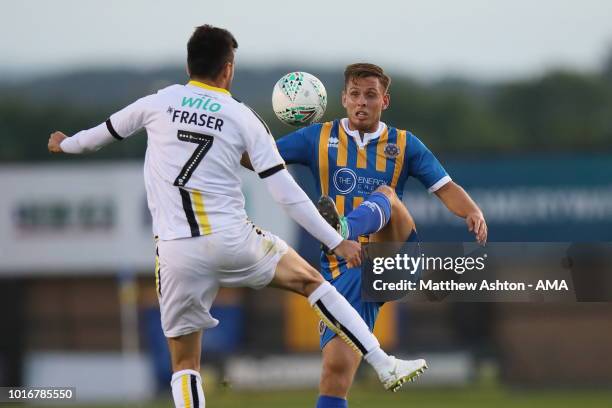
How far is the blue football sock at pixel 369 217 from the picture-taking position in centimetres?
792

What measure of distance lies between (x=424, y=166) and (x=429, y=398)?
1453 centimetres

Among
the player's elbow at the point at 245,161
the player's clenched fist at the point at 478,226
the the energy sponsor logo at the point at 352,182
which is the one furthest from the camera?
the the energy sponsor logo at the point at 352,182

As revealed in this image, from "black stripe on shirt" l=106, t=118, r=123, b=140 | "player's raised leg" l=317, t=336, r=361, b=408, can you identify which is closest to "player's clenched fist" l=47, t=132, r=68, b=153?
"black stripe on shirt" l=106, t=118, r=123, b=140

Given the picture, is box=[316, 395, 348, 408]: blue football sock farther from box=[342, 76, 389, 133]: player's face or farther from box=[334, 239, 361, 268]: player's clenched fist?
box=[342, 76, 389, 133]: player's face

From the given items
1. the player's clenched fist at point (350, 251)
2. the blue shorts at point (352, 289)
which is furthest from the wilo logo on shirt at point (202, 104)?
the blue shorts at point (352, 289)

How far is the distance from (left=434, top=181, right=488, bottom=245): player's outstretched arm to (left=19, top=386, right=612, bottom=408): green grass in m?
10.9

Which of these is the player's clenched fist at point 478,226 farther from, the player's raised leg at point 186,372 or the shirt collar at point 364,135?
the player's raised leg at point 186,372

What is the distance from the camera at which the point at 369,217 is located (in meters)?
7.94

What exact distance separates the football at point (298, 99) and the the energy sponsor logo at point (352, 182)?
1.48 ft

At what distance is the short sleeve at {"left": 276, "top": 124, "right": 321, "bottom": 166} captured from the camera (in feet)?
28.0

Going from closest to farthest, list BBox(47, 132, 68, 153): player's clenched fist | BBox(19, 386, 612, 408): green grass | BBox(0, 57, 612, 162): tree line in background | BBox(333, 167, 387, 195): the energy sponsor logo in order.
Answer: BBox(47, 132, 68, 153): player's clenched fist, BBox(333, 167, 387, 195): the energy sponsor logo, BBox(19, 386, 612, 408): green grass, BBox(0, 57, 612, 162): tree line in background

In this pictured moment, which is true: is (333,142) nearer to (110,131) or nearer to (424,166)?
(424,166)

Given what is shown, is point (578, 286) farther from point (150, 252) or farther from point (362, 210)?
point (150, 252)

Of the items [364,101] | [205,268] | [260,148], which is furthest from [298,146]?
[205,268]
